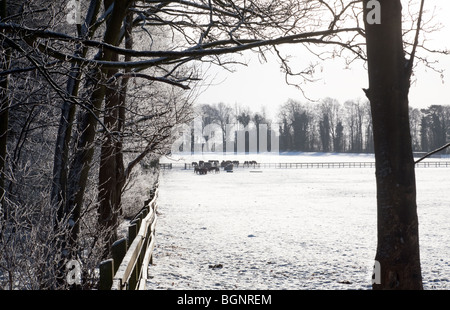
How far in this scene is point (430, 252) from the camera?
11.3m

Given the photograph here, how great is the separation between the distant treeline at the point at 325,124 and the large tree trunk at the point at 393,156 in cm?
10053

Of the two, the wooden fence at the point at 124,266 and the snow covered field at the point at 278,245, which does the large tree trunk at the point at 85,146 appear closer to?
the wooden fence at the point at 124,266

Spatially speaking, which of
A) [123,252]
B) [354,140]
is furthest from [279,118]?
[123,252]

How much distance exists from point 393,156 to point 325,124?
4278 inches

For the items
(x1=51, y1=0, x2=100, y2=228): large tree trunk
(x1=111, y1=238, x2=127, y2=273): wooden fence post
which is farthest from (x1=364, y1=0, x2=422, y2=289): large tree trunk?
(x1=51, y1=0, x2=100, y2=228): large tree trunk

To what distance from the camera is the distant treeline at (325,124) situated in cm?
10606

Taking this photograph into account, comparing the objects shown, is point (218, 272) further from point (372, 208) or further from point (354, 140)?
point (354, 140)

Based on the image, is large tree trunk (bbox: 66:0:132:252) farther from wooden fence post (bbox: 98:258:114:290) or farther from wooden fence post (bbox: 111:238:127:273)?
wooden fence post (bbox: 98:258:114:290)

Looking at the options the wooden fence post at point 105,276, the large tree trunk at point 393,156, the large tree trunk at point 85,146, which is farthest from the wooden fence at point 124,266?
the large tree trunk at point 393,156

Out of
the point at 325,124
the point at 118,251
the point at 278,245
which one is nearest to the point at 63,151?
the point at 118,251

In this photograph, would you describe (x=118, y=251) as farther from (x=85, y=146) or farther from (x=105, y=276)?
(x=85, y=146)

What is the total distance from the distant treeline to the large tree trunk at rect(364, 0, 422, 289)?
101 meters

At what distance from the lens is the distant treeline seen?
106062mm

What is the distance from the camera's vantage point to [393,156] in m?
3.71
